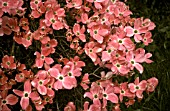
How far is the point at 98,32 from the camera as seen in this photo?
1.29 metres

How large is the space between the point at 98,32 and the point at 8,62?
35 cm

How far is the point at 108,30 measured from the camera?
4.32ft

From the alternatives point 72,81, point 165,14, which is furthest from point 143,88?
point 165,14

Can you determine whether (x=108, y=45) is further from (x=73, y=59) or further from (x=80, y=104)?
(x=80, y=104)

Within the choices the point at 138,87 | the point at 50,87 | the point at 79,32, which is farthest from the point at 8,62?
the point at 138,87

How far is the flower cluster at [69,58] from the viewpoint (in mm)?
1158

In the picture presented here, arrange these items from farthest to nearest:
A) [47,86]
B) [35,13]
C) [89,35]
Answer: [89,35] → [35,13] → [47,86]

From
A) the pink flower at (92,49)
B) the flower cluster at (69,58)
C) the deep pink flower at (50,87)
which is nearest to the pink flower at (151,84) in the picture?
the flower cluster at (69,58)

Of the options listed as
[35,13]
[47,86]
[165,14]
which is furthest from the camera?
[165,14]

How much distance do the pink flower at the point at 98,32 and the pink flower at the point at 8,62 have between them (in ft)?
1.02

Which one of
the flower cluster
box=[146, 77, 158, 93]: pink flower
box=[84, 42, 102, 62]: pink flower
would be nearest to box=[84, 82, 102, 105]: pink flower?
the flower cluster

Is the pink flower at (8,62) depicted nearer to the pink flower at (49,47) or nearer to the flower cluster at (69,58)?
the flower cluster at (69,58)

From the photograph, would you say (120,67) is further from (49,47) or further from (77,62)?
(49,47)

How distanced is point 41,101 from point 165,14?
1523mm
